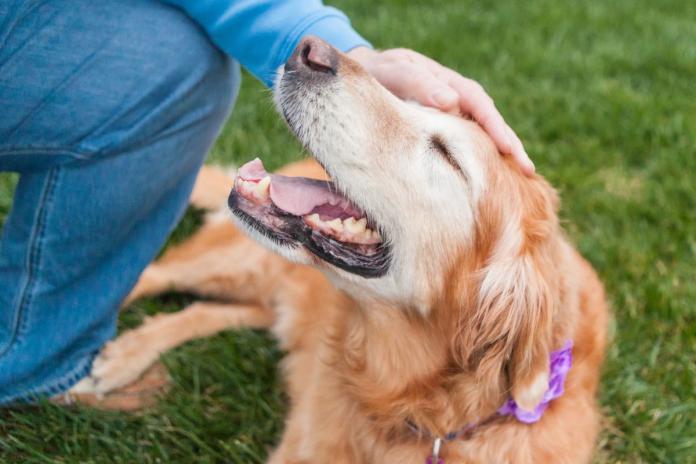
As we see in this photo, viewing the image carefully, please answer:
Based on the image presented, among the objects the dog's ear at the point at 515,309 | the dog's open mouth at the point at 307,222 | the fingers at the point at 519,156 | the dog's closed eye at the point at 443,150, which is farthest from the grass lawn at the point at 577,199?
the dog's closed eye at the point at 443,150

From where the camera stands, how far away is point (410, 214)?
204 centimetres

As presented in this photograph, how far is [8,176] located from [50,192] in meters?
1.54

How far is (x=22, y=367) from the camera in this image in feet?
7.63

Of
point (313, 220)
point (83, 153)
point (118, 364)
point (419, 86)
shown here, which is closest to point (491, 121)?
point (419, 86)

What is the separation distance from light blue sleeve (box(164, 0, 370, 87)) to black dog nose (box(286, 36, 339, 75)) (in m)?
0.31

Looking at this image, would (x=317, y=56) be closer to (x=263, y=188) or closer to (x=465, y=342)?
(x=263, y=188)

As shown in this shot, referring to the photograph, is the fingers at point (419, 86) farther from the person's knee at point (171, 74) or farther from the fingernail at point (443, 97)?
the person's knee at point (171, 74)

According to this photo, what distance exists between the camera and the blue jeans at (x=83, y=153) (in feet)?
6.87

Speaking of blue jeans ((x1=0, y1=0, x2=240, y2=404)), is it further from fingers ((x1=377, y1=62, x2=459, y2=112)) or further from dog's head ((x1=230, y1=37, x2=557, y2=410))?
fingers ((x1=377, y1=62, x2=459, y2=112))

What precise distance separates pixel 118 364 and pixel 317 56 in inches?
56.9

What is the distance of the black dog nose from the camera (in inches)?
78.4

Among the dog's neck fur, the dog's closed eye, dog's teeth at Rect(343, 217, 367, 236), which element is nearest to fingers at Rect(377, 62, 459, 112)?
the dog's closed eye

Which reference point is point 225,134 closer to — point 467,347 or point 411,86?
point 411,86

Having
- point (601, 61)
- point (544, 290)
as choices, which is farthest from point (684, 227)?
point (601, 61)
